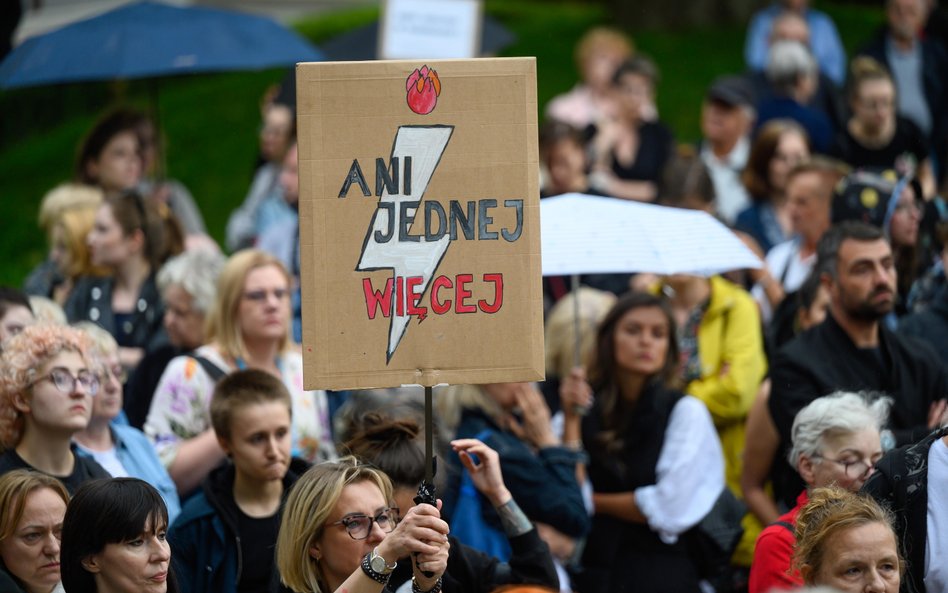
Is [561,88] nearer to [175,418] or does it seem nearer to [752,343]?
[752,343]

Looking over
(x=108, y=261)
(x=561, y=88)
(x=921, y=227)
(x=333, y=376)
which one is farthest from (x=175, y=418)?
(x=561, y=88)

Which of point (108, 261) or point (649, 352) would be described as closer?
point (649, 352)

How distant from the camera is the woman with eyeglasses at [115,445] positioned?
588cm

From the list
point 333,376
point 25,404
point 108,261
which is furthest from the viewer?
point 108,261

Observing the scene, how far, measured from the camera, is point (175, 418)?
6.47 m

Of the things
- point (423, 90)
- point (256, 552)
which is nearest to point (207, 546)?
A: point (256, 552)

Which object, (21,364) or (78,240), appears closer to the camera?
(21,364)

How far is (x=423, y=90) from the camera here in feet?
14.1

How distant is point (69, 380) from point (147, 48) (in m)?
3.94

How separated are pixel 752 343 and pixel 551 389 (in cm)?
→ 108

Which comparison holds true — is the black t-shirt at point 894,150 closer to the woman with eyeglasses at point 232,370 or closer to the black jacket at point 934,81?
the black jacket at point 934,81

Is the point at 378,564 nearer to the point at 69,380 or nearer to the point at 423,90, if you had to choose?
the point at 423,90

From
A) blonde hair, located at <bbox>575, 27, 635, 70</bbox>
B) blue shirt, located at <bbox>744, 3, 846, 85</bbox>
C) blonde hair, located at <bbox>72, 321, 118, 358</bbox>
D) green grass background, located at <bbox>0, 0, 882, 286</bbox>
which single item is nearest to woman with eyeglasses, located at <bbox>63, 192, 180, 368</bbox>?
blonde hair, located at <bbox>72, 321, 118, 358</bbox>

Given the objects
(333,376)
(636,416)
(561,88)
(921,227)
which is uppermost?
(561,88)
